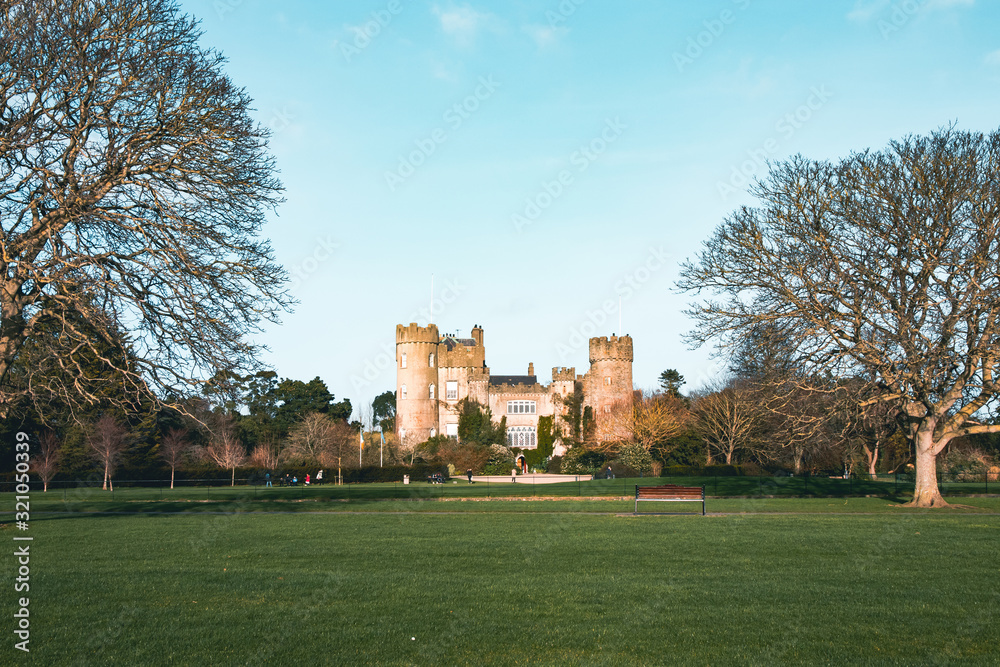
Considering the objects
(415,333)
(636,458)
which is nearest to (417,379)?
(415,333)

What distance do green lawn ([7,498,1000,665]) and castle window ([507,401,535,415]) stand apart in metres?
54.6

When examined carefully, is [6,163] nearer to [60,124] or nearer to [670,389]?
[60,124]

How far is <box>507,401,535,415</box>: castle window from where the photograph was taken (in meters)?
71.8

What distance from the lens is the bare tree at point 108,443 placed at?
47.4m

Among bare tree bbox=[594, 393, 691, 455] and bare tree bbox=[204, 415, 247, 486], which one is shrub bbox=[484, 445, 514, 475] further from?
bare tree bbox=[204, 415, 247, 486]

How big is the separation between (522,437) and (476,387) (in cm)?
599

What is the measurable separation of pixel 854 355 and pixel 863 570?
14.8 m

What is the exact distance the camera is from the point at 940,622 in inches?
320

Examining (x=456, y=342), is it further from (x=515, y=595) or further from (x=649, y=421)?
(x=515, y=595)

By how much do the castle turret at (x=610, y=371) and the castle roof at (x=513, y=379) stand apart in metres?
8.13

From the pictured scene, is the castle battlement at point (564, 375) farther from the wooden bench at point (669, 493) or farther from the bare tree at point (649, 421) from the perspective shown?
the wooden bench at point (669, 493)

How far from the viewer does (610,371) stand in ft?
229

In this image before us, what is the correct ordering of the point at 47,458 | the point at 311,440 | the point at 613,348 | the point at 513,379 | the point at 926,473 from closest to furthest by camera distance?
the point at 926,473 < the point at 47,458 < the point at 311,440 < the point at 613,348 < the point at 513,379

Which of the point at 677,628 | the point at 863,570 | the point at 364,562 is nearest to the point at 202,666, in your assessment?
the point at 677,628
